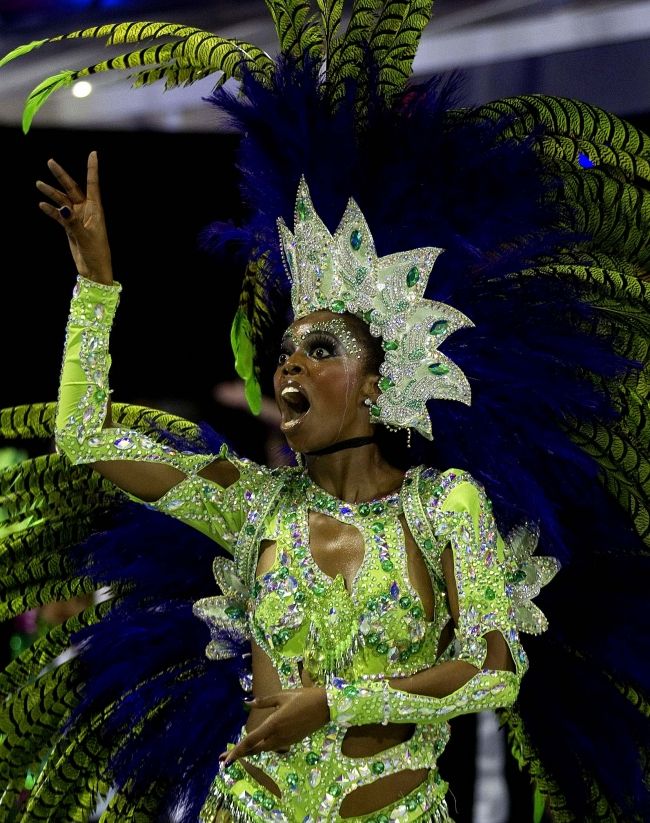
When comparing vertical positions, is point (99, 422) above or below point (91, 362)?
below

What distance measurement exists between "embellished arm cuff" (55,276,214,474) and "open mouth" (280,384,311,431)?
12.4 inches

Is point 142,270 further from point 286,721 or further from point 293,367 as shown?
point 286,721

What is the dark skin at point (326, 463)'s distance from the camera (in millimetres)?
2271

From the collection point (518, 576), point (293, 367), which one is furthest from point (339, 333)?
point (518, 576)

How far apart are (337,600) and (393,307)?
1.75ft

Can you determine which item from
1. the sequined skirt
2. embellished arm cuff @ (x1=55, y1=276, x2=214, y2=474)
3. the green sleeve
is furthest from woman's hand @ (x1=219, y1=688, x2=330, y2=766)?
embellished arm cuff @ (x1=55, y1=276, x2=214, y2=474)

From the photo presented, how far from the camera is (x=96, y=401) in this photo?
238 cm

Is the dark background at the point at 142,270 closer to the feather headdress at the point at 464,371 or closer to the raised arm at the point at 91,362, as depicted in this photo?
the feather headdress at the point at 464,371

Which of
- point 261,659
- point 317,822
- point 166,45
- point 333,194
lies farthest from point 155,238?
point 317,822

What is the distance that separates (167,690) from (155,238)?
52.8 inches

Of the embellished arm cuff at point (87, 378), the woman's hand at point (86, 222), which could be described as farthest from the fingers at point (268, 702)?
the woman's hand at point (86, 222)

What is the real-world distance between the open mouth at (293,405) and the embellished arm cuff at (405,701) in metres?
0.46

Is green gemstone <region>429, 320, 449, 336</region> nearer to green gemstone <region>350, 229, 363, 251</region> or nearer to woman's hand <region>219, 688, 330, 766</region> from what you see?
green gemstone <region>350, 229, 363, 251</region>

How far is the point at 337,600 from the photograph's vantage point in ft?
7.43
